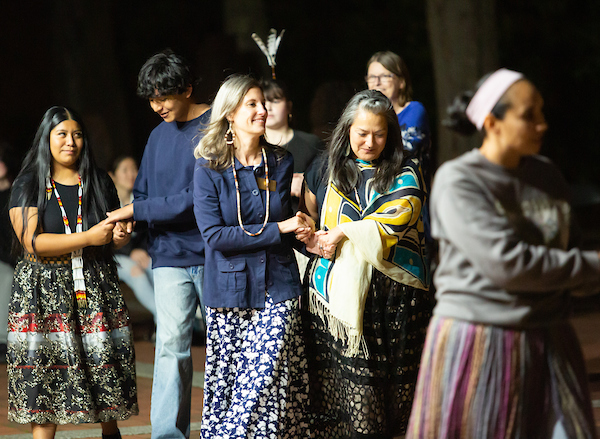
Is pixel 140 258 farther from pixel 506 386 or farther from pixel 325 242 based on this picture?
pixel 506 386

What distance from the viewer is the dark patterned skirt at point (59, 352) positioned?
4332 mm

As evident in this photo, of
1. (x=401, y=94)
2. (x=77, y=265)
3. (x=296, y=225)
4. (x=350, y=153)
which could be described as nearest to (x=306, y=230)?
(x=296, y=225)

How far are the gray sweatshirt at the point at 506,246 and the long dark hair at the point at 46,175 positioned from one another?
2285mm

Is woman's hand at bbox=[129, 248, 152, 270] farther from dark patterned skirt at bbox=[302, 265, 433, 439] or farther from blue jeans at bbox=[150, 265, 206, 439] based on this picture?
dark patterned skirt at bbox=[302, 265, 433, 439]

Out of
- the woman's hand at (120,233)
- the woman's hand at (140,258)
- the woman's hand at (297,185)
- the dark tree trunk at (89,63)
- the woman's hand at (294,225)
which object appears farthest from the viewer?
the dark tree trunk at (89,63)

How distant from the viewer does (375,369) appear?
420 cm

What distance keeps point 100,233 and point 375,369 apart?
1593 mm

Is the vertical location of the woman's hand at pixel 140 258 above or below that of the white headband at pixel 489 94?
below

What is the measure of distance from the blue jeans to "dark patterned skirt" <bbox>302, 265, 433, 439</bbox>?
2.29 ft

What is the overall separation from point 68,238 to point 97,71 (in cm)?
957

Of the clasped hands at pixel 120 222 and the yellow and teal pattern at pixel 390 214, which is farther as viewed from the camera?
the clasped hands at pixel 120 222

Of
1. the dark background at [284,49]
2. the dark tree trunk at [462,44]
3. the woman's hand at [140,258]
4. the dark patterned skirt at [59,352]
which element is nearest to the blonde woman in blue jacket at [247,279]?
the dark patterned skirt at [59,352]

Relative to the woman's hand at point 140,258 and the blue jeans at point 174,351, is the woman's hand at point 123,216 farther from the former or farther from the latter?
the woman's hand at point 140,258

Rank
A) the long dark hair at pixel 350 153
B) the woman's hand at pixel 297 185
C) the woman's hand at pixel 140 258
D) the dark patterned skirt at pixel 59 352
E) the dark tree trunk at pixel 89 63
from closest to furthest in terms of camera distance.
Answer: the long dark hair at pixel 350 153, the dark patterned skirt at pixel 59 352, the woman's hand at pixel 297 185, the woman's hand at pixel 140 258, the dark tree trunk at pixel 89 63
